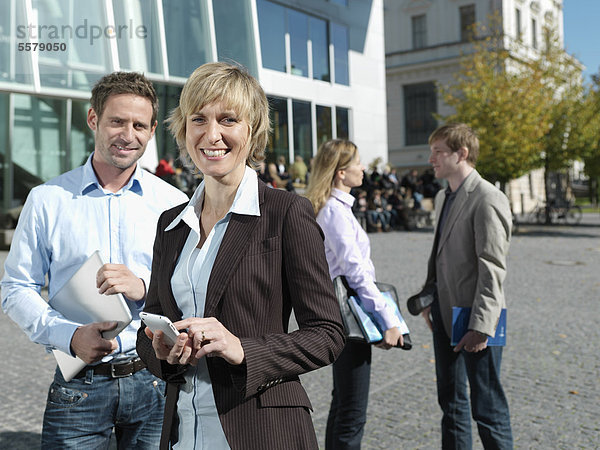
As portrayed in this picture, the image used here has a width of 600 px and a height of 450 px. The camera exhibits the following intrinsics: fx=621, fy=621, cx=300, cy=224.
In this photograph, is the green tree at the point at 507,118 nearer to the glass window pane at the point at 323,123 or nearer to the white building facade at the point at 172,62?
the glass window pane at the point at 323,123

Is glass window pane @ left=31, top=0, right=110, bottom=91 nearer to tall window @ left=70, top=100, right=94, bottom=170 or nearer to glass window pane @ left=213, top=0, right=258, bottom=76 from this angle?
glass window pane @ left=213, top=0, right=258, bottom=76

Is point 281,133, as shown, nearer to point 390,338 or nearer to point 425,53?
point 390,338

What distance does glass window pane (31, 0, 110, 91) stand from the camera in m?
8.72

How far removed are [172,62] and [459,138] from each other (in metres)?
10.7

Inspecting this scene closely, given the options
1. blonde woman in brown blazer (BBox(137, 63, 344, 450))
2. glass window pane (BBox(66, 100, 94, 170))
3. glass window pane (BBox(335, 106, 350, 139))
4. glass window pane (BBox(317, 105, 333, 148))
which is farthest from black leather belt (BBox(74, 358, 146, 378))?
glass window pane (BBox(335, 106, 350, 139))

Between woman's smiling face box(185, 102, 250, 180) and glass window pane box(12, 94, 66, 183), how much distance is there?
16.2m

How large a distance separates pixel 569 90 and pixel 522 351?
64.4ft

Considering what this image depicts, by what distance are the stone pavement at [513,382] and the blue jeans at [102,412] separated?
7.16 feet

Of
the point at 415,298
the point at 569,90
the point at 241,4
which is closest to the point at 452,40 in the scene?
the point at 569,90

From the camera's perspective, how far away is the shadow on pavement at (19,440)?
427 centimetres

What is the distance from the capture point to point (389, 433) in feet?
14.4

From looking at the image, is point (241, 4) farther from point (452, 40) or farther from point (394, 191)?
point (452, 40)

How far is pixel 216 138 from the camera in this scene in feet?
5.63

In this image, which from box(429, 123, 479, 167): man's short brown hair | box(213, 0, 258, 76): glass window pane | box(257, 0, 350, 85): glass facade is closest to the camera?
box(429, 123, 479, 167): man's short brown hair
